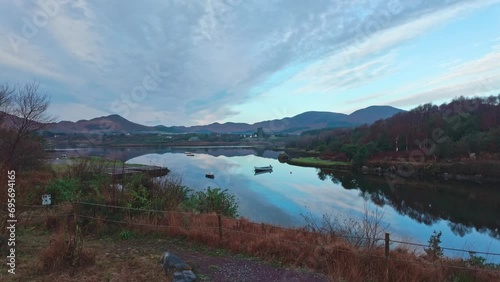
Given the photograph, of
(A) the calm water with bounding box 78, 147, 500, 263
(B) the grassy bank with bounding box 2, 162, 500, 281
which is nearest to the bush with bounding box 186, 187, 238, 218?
(B) the grassy bank with bounding box 2, 162, 500, 281

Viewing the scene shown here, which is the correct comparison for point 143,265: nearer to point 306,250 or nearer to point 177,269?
point 177,269

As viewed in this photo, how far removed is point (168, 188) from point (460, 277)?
7.65m

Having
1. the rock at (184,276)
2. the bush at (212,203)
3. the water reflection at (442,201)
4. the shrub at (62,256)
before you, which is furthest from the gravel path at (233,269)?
the water reflection at (442,201)

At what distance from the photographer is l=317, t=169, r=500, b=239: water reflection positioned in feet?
65.2

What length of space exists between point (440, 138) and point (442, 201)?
1054 inches

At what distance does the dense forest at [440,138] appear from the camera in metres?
42.9

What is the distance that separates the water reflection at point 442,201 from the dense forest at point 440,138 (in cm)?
1202

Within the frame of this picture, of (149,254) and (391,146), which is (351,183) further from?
(149,254)

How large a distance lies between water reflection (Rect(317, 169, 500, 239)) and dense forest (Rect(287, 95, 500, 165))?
1202cm

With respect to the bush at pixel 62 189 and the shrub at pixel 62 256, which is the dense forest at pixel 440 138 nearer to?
the bush at pixel 62 189

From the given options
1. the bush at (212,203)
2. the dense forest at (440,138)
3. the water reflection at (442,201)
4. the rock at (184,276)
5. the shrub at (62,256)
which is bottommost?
the water reflection at (442,201)

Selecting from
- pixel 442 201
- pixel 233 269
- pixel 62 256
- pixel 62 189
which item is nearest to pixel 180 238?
pixel 233 269

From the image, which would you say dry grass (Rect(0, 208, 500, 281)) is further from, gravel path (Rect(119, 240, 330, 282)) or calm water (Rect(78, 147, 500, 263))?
calm water (Rect(78, 147, 500, 263))

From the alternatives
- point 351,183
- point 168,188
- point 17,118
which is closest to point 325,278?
point 168,188
